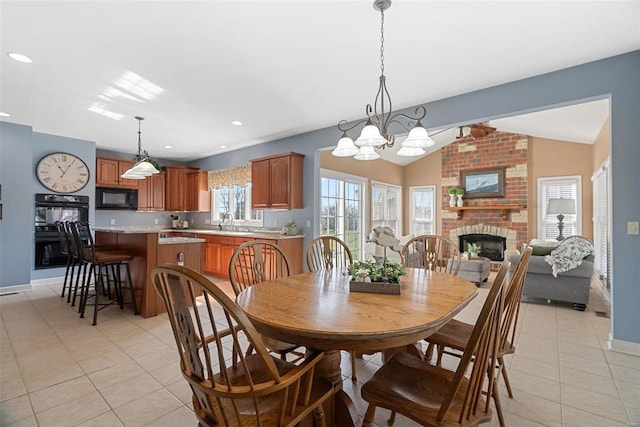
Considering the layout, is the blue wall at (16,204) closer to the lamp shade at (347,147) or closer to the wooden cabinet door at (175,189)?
the wooden cabinet door at (175,189)

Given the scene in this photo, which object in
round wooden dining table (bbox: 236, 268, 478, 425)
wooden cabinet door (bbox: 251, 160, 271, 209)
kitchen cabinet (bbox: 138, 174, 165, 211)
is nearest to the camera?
round wooden dining table (bbox: 236, 268, 478, 425)

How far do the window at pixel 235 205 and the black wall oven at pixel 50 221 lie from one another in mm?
2449

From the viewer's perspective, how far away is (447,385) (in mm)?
1346

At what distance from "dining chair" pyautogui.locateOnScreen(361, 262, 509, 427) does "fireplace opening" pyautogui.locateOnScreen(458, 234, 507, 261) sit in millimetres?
6570

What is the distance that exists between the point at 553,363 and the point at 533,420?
921 mm

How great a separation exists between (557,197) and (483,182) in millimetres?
1467

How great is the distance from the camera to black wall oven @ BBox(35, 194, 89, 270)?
4.92m

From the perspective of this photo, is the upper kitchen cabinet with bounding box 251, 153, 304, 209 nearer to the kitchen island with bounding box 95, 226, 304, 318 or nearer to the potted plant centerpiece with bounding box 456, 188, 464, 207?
the kitchen island with bounding box 95, 226, 304, 318

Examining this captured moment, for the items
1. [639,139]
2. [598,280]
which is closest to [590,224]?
[598,280]

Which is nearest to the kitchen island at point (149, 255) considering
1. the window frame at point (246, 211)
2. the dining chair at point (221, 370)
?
the window frame at point (246, 211)

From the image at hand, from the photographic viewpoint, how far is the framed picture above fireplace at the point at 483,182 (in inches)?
280

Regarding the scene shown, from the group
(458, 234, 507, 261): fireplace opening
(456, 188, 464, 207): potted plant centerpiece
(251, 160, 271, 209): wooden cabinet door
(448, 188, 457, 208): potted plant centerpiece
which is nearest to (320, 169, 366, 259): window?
(251, 160, 271, 209): wooden cabinet door

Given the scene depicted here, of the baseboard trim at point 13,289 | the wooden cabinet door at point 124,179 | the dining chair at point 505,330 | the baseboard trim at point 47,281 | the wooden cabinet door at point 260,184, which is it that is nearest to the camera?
the dining chair at point 505,330

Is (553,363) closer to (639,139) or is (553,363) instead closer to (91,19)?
(639,139)
